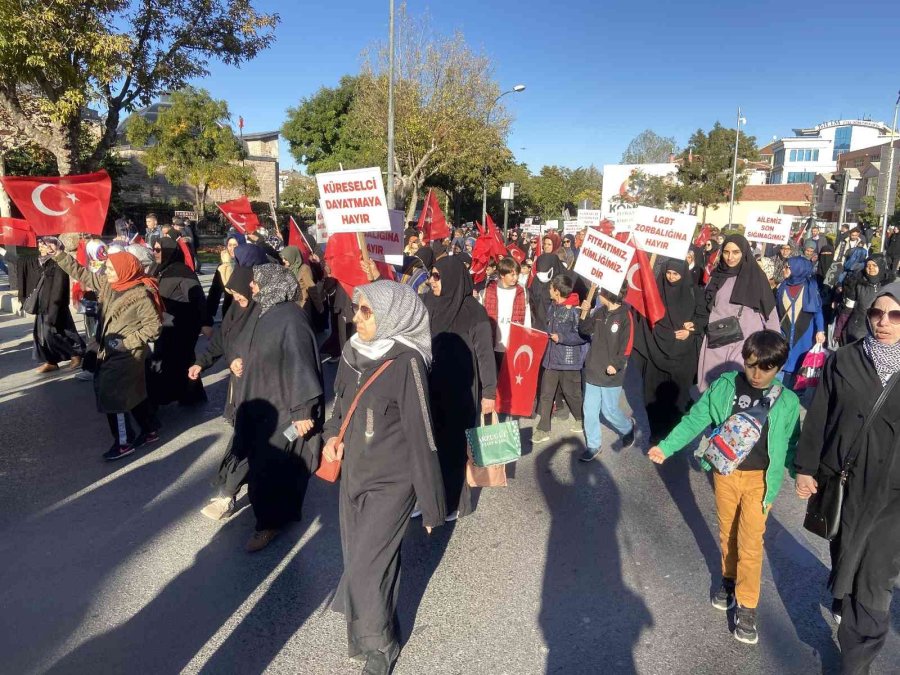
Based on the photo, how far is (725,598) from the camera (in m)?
3.50

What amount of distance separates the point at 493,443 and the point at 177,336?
4.43 m

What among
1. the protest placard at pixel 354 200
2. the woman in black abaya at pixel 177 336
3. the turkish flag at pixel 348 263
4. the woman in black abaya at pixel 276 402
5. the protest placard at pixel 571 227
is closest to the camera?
the woman in black abaya at pixel 276 402

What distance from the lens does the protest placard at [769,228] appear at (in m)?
10.3

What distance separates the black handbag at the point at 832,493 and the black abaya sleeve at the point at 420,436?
1.74m

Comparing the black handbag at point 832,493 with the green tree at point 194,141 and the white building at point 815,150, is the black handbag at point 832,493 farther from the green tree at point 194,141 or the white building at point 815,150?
the white building at point 815,150

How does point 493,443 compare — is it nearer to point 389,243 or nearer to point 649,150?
point 389,243

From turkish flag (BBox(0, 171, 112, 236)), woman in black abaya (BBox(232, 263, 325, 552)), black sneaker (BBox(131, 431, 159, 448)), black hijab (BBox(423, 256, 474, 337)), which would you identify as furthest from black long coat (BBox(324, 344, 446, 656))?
turkish flag (BBox(0, 171, 112, 236))

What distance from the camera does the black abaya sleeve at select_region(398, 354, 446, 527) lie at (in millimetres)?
2867

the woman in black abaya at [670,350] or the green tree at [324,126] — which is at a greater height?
→ the green tree at [324,126]

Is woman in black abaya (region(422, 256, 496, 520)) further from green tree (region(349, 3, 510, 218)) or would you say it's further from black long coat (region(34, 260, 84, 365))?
green tree (region(349, 3, 510, 218))

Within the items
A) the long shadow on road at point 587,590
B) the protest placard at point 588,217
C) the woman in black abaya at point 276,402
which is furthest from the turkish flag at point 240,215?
the protest placard at point 588,217

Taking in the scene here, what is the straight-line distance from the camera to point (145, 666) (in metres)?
3.00

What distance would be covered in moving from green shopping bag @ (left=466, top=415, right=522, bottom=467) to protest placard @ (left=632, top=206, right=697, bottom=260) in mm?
3100

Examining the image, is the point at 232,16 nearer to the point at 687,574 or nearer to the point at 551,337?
Answer: the point at 551,337
